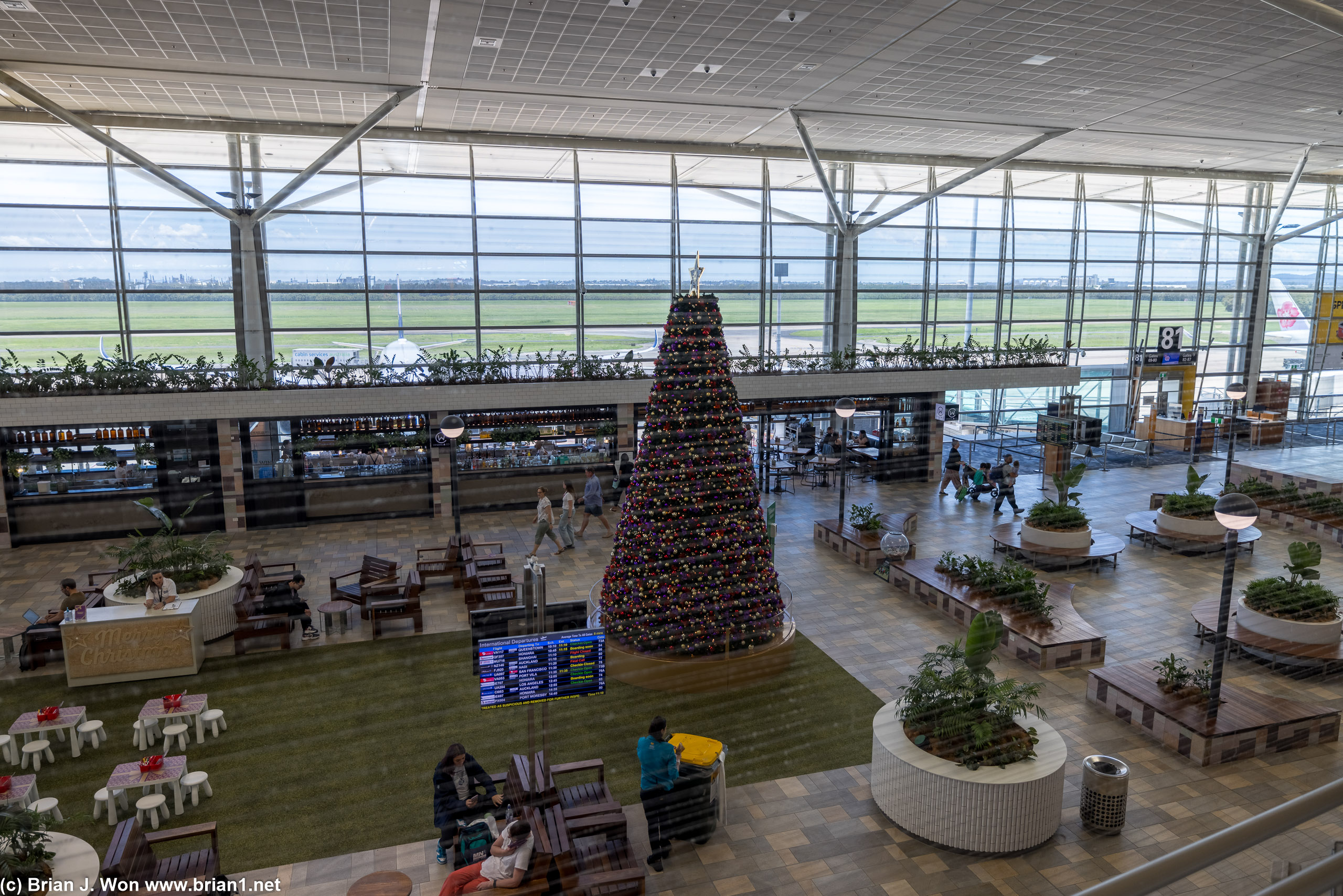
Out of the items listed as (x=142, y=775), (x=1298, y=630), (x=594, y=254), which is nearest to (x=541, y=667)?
(x=142, y=775)

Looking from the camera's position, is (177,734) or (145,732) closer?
(177,734)

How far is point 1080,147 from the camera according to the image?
9625 mm

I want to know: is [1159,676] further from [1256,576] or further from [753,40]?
[753,40]

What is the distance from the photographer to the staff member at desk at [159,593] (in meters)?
4.39

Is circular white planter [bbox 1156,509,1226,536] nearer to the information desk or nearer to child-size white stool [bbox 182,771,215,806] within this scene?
child-size white stool [bbox 182,771,215,806]

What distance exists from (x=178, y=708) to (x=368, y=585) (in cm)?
156

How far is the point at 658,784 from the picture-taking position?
2818 mm

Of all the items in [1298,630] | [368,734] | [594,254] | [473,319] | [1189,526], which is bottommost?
[368,734]

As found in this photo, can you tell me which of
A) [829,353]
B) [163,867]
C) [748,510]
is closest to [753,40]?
[748,510]

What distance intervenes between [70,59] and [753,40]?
4720mm

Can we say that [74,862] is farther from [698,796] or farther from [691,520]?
[691,520]

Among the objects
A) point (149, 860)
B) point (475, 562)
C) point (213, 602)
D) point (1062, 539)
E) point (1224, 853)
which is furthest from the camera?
point (1062, 539)

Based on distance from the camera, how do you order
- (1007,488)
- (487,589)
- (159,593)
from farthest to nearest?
(1007,488), (487,589), (159,593)

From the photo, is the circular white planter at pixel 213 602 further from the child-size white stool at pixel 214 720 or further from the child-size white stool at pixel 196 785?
the child-size white stool at pixel 196 785
